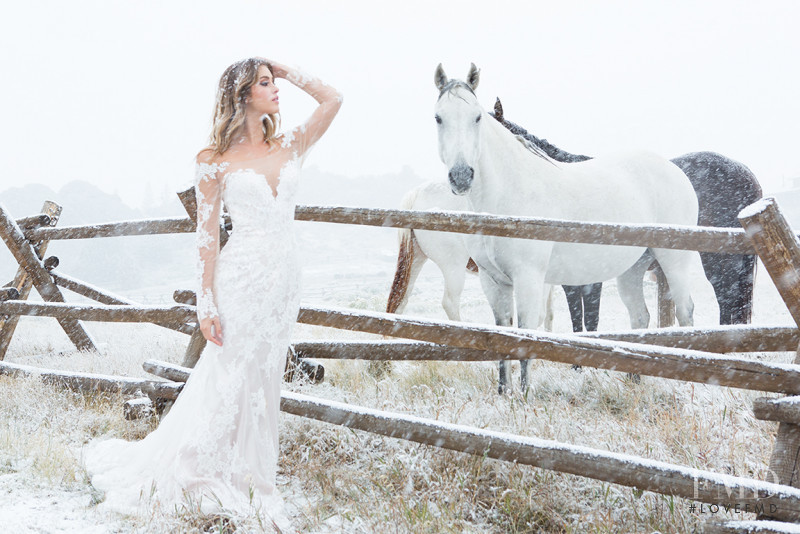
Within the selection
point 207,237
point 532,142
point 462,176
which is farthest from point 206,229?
point 532,142

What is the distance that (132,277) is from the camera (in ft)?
124

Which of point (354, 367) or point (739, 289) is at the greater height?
point (739, 289)

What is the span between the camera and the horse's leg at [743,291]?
18.6 feet

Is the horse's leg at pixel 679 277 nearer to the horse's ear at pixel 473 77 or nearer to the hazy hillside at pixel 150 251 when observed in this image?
the horse's ear at pixel 473 77

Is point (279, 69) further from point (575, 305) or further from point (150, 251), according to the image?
point (150, 251)

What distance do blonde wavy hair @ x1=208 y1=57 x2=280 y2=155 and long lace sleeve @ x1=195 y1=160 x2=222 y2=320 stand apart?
13 centimetres

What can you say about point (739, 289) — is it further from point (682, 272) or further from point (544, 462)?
point (544, 462)

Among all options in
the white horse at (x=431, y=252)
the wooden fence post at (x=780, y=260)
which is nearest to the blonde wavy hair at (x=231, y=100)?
the wooden fence post at (x=780, y=260)

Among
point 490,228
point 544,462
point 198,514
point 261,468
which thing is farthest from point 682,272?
point 198,514

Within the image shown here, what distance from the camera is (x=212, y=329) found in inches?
94.4

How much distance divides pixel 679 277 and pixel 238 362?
14.7 feet

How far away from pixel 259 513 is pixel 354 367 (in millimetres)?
3011

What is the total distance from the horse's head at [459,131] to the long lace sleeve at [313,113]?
4.43 feet

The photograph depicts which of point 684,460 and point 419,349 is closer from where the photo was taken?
point 684,460
